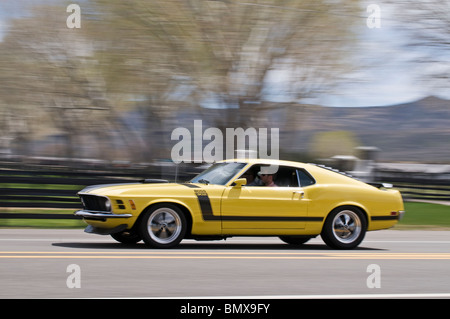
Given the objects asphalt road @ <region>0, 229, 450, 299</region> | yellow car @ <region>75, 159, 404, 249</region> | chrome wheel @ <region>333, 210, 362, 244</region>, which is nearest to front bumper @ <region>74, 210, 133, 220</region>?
yellow car @ <region>75, 159, 404, 249</region>

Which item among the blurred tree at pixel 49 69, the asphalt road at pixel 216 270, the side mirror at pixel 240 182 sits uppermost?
the blurred tree at pixel 49 69

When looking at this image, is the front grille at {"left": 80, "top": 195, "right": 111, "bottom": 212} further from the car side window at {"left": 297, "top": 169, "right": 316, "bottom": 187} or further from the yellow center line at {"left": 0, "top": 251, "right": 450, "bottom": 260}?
the car side window at {"left": 297, "top": 169, "right": 316, "bottom": 187}

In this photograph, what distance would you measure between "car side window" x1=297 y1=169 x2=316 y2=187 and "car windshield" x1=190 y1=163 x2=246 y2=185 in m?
0.94

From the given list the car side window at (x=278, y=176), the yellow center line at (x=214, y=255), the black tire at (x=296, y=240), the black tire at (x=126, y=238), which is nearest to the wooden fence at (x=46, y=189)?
the black tire at (x=296, y=240)

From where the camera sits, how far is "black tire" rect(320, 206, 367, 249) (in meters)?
11.2

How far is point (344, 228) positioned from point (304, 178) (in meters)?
1.01

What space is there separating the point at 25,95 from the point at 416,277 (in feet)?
55.1

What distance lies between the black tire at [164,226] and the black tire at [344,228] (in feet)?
7.75

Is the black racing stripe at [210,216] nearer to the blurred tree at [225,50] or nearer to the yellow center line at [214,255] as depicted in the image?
the yellow center line at [214,255]

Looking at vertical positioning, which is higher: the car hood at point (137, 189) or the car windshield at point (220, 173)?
the car windshield at point (220, 173)

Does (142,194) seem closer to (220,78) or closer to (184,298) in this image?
(184,298)

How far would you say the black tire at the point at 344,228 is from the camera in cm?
1116

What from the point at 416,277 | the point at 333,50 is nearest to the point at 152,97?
the point at 333,50

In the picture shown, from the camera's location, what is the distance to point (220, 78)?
74.2 feet
